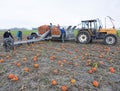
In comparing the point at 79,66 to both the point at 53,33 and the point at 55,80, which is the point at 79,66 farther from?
the point at 53,33

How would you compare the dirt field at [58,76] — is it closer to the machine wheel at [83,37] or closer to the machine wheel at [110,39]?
the machine wheel at [110,39]

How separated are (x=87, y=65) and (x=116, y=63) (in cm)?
164

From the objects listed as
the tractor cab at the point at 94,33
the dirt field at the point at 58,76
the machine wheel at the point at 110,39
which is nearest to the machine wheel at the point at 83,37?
the tractor cab at the point at 94,33

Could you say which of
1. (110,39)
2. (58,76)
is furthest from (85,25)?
(58,76)

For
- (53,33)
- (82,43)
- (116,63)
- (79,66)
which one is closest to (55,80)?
(79,66)

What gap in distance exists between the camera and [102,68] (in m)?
9.40

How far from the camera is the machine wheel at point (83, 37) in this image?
18.5m

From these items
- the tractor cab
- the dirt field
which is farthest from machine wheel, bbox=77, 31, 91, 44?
the dirt field

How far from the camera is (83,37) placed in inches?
742

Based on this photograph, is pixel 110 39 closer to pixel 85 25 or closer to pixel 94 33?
pixel 94 33

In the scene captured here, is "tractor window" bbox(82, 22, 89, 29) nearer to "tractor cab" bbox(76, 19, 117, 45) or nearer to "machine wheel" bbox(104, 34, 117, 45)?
"tractor cab" bbox(76, 19, 117, 45)

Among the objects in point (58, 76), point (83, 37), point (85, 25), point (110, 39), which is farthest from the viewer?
point (85, 25)

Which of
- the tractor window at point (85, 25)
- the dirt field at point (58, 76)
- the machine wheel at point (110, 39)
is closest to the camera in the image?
the dirt field at point (58, 76)

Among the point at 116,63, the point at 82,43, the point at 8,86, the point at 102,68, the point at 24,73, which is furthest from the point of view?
the point at 82,43
